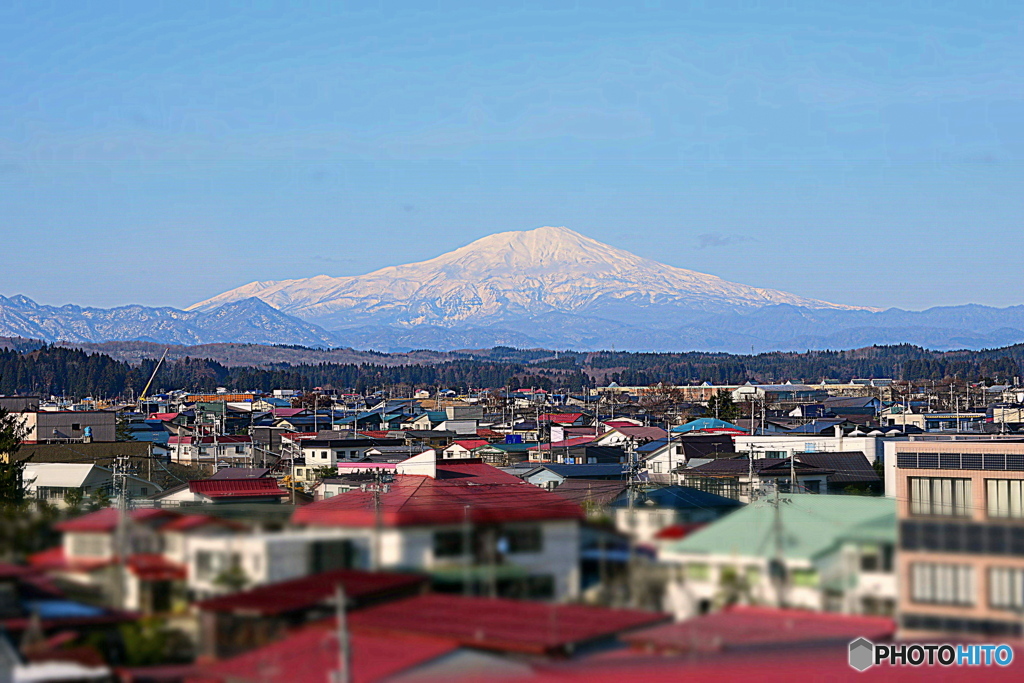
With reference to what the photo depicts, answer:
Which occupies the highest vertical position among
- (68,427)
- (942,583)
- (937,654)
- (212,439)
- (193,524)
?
(193,524)

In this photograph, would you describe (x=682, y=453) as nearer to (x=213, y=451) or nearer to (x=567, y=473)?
(x=567, y=473)

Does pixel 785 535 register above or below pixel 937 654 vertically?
above

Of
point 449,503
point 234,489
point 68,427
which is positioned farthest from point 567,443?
point 449,503

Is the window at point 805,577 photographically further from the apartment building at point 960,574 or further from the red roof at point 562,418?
the red roof at point 562,418

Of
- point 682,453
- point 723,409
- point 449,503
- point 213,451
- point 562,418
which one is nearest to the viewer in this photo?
point 449,503

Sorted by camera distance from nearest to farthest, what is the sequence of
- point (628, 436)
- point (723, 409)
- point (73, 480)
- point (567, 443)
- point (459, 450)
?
point (73, 480) → point (459, 450) → point (567, 443) → point (628, 436) → point (723, 409)

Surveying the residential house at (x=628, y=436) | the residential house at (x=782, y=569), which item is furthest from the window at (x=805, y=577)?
the residential house at (x=628, y=436)

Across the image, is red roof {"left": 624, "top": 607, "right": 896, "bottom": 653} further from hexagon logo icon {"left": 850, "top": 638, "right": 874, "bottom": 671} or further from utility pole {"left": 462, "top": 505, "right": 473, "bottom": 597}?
utility pole {"left": 462, "top": 505, "right": 473, "bottom": 597}
